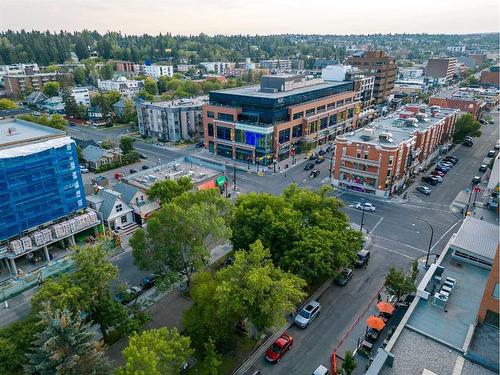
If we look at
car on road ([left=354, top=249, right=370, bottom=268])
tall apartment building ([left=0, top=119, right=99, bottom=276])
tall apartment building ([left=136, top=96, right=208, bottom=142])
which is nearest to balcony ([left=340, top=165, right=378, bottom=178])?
car on road ([left=354, top=249, right=370, bottom=268])

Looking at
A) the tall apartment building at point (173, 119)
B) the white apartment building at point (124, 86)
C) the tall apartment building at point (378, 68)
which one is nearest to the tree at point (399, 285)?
the tall apartment building at point (173, 119)

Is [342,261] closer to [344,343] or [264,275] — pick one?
[344,343]

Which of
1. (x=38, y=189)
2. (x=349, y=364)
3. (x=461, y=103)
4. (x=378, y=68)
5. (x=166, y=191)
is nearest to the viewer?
(x=349, y=364)

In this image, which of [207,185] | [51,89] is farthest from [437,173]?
[51,89]

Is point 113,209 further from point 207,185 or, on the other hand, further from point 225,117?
point 225,117

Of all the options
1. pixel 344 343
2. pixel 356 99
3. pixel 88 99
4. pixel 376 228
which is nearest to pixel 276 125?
pixel 376 228

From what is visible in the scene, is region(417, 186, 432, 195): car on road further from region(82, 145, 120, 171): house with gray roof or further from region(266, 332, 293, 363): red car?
region(82, 145, 120, 171): house with gray roof
